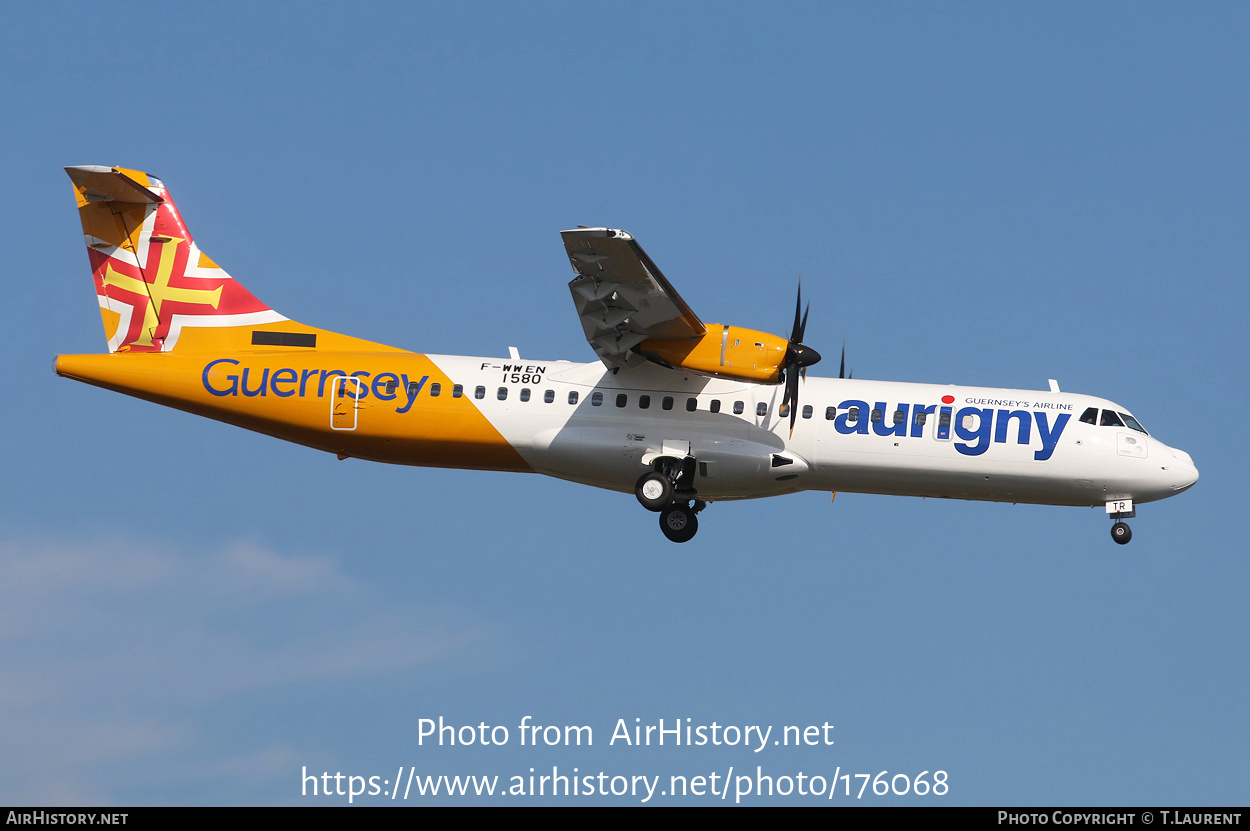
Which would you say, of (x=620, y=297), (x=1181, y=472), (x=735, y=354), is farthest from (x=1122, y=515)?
(x=620, y=297)

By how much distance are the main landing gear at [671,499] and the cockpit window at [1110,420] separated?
7.62 meters

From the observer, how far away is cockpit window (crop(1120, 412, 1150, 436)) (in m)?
24.6

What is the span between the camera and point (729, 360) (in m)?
23.3

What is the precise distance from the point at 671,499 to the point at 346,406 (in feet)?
20.7

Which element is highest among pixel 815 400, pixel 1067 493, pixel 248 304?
pixel 248 304

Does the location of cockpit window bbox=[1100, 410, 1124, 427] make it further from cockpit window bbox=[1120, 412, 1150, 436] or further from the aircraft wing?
the aircraft wing

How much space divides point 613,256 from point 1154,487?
10.6 metres

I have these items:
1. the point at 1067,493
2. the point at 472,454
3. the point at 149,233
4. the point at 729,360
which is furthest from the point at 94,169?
the point at 1067,493

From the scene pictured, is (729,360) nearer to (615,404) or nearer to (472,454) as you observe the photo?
(615,404)

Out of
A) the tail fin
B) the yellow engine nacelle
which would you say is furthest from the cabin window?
the tail fin

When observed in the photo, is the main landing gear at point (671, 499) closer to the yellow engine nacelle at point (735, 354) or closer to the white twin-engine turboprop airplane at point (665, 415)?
the white twin-engine turboprop airplane at point (665, 415)

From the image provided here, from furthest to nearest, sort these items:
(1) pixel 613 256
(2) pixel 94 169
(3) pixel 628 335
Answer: (2) pixel 94 169, (3) pixel 628 335, (1) pixel 613 256

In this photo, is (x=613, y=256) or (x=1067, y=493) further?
(x=1067, y=493)

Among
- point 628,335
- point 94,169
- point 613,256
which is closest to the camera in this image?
point 613,256
